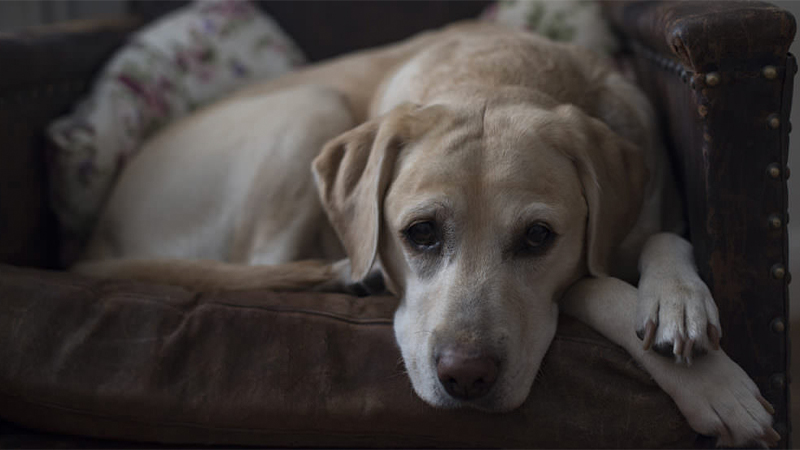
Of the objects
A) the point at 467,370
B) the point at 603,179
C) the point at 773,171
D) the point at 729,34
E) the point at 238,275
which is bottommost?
the point at 238,275

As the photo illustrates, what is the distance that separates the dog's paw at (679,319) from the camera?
1.39 meters

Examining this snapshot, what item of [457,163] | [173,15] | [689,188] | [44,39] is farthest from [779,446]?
[173,15]

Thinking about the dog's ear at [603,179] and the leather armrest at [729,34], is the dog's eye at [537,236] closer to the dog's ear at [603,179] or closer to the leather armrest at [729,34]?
the dog's ear at [603,179]

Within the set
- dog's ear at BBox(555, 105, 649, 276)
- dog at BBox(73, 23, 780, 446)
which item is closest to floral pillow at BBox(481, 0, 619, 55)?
dog at BBox(73, 23, 780, 446)

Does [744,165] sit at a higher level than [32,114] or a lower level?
higher

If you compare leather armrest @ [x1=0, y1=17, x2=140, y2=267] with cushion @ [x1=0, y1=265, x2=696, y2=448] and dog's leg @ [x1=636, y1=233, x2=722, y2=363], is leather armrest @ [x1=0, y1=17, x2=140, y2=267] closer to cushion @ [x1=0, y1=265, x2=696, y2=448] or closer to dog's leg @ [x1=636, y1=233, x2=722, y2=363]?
cushion @ [x1=0, y1=265, x2=696, y2=448]

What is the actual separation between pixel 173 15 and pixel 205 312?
6.22ft

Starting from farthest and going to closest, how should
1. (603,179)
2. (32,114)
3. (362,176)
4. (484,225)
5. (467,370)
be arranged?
1. (32,114)
2. (362,176)
3. (603,179)
4. (484,225)
5. (467,370)

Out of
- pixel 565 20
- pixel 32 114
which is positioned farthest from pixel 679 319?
pixel 32 114

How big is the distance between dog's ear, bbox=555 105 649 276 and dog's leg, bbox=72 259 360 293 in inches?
25.1

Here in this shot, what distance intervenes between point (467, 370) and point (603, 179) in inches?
22.7

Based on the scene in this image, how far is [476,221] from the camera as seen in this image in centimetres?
154

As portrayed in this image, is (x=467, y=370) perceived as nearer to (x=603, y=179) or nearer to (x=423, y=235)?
(x=423, y=235)

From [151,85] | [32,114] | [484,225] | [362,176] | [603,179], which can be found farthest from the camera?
[151,85]
